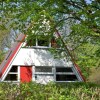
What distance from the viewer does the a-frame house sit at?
91.2 feet

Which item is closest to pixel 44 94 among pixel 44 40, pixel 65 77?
pixel 44 40

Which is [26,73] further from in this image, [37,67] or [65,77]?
[65,77]

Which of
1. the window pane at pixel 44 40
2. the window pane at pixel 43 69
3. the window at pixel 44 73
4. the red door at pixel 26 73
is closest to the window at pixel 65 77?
the window at pixel 44 73

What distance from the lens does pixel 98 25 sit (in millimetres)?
11984

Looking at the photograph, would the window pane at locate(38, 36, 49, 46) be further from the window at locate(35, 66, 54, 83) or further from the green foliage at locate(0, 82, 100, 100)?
the window at locate(35, 66, 54, 83)

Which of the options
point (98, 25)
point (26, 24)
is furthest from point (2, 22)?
point (98, 25)

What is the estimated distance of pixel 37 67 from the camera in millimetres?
28938

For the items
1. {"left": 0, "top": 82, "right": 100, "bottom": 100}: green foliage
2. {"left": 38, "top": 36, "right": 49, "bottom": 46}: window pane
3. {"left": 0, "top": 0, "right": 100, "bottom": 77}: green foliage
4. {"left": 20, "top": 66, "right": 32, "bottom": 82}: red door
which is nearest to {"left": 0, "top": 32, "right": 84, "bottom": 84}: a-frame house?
{"left": 20, "top": 66, "right": 32, "bottom": 82}: red door

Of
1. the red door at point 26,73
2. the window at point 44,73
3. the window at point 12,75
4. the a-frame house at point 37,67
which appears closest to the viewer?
the window at point 12,75

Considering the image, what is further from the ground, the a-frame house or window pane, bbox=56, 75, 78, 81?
the a-frame house

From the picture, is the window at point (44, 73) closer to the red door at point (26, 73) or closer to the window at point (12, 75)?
the red door at point (26, 73)

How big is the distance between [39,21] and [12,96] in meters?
6.04

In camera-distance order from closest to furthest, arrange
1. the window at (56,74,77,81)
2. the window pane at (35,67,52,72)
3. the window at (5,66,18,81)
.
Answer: the window at (5,66,18,81)
the window pane at (35,67,52,72)
the window at (56,74,77,81)

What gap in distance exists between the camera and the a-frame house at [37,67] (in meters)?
27.8
